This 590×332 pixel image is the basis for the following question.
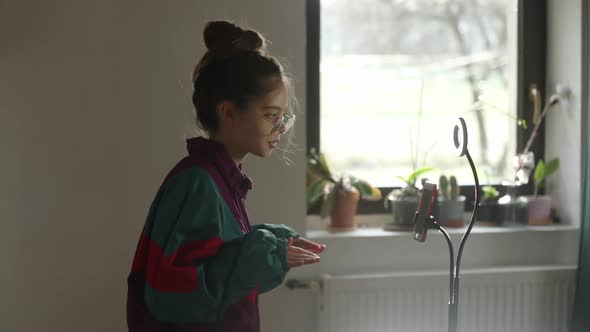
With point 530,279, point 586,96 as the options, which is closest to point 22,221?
point 530,279

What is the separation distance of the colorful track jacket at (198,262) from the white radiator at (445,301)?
883mm

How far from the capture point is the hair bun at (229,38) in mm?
1510

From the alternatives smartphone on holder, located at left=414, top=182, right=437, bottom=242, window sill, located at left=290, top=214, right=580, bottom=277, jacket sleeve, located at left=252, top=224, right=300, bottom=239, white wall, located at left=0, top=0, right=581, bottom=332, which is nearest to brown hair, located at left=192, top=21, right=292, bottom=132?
jacket sleeve, located at left=252, top=224, right=300, bottom=239

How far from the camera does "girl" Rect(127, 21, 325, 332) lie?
4.26 feet

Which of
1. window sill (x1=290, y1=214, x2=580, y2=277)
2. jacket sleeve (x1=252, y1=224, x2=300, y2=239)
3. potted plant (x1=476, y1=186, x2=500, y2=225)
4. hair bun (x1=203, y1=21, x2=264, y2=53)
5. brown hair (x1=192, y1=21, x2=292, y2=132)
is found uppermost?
hair bun (x1=203, y1=21, x2=264, y2=53)

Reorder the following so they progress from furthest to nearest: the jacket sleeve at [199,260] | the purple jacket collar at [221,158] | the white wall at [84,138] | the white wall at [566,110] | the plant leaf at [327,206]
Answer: the white wall at [566,110], the plant leaf at [327,206], the white wall at [84,138], the purple jacket collar at [221,158], the jacket sleeve at [199,260]

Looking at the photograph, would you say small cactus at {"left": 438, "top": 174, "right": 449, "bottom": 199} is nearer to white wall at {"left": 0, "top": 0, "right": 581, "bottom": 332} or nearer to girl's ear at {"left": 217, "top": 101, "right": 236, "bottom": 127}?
white wall at {"left": 0, "top": 0, "right": 581, "bottom": 332}

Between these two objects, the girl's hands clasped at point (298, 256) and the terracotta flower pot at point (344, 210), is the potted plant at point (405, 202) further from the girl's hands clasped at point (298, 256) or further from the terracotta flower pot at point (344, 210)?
the girl's hands clasped at point (298, 256)

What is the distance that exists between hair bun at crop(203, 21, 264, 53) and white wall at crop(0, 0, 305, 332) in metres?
0.60

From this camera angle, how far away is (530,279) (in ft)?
7.79

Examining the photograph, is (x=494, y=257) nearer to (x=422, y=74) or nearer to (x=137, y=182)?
(x=422, y=74)

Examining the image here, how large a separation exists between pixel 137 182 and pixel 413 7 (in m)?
1.13

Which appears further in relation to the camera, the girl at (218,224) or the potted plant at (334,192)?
the potted plant at (334,192)

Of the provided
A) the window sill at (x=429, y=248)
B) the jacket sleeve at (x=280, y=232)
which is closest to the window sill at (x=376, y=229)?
the window sill at (x=429, y=248)
